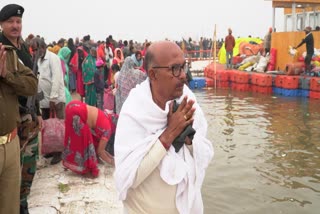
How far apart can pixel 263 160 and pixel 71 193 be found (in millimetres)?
3752

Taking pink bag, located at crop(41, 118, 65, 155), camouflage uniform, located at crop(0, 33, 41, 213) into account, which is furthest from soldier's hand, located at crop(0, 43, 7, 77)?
pink bag, located at crop(41, 118, 65, 155)

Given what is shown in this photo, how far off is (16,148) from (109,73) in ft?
25.2

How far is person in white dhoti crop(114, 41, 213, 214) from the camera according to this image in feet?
5.92

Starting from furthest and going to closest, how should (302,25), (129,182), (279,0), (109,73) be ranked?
(302,25), (279,0), (109,73), (129,182)


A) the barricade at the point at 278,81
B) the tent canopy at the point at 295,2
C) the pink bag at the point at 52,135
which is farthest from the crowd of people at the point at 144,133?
the tent canopy at the point at 295,2

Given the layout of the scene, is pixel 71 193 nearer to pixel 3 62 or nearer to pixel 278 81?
pixel 3 62

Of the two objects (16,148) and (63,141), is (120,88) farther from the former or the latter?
(16,148)

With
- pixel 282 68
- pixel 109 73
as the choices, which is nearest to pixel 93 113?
pixel 109 73

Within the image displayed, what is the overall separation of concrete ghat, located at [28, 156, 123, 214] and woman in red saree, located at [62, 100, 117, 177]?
0.17 metres

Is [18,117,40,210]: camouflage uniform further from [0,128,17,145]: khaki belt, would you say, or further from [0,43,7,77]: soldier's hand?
[0,43,7,77]: soldier's hand

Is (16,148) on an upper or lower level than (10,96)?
lower

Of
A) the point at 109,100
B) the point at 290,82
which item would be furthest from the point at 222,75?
the point at 109,100

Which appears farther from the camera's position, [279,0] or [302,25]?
[302,25]

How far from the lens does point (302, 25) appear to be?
20.2 meters
